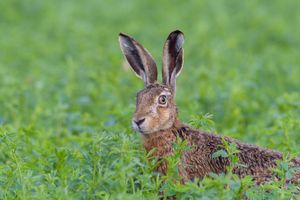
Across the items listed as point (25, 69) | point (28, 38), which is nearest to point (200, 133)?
point (25, 69)

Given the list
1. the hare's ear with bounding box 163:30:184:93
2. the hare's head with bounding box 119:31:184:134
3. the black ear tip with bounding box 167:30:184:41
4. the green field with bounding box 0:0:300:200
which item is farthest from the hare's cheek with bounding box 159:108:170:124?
the black ear tip with bounding box 167:30:184:41

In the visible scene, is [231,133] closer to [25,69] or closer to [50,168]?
[50,168]

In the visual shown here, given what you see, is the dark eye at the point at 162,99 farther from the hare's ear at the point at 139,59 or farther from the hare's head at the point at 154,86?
the hare's ear at the point at 139,59

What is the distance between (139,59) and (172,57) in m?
0.30

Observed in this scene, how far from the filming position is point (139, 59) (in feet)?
22.9

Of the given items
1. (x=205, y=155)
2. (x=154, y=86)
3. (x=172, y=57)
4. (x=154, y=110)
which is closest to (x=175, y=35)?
(x=172, y=57)

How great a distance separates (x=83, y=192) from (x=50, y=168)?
2.73 ft

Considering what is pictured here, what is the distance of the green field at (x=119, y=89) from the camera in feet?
18.7

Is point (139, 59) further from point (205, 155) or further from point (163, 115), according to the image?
point (205, 155)

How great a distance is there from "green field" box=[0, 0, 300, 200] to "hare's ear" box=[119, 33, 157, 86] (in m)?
0.44

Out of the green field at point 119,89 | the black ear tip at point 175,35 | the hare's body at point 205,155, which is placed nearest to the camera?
the green field at point 119,89

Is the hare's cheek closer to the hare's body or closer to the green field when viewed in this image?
the hare's body

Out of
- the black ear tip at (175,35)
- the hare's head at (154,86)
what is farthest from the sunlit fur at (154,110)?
the black ear tip at (175,35)

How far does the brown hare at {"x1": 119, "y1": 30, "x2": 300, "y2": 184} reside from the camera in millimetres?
6305
